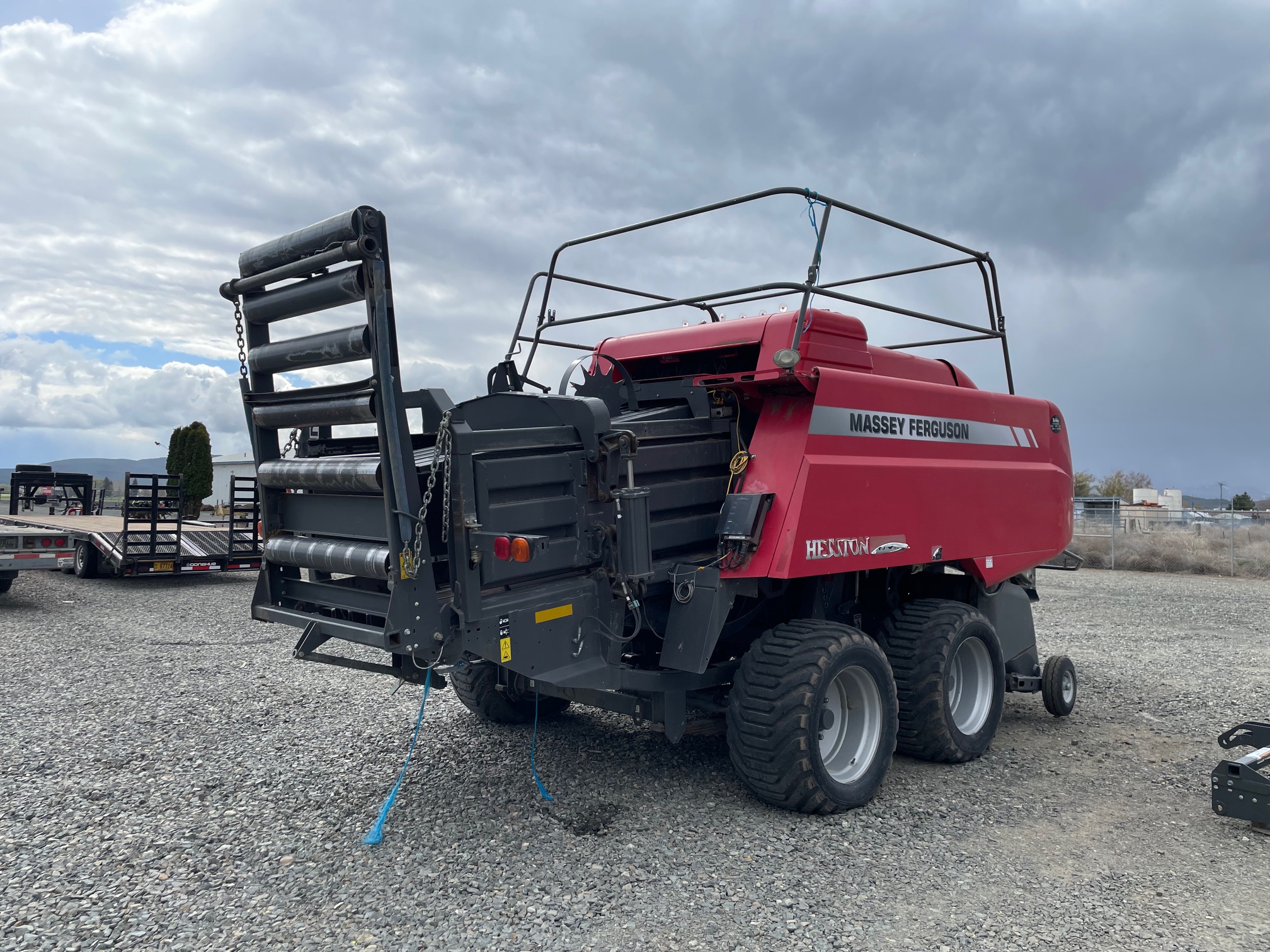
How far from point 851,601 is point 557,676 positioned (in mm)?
2037

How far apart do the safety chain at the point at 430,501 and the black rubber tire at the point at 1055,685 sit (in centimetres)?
464

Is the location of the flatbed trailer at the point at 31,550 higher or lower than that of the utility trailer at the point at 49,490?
lower

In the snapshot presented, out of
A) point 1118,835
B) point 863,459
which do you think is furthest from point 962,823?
point 863,459

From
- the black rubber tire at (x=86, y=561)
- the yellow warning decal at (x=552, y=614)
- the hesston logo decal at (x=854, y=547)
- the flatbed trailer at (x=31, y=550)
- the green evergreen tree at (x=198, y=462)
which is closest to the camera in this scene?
the yellow warning decal at (x=552, y=614)

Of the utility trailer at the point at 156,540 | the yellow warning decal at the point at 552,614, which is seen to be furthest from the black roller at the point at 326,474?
the utility trailer at the point at 156,540

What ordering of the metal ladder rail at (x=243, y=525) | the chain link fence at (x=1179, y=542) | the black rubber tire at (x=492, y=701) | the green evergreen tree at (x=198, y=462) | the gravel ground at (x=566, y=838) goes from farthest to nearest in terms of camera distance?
the green evergreen tree at (x=198, y=462)
the chain link fence at (x=1179, y=542)
the metal ladder rail at (x=243, y=525)
the black rubber tire at (x=492, y=701)
the gravel ground at (x=566, y=838)

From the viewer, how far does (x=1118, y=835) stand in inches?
172

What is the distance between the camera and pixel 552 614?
412 centimetres

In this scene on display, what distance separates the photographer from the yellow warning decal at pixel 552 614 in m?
4.06

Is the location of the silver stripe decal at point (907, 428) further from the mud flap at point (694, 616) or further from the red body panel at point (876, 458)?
the mud flap at point (694, 616)

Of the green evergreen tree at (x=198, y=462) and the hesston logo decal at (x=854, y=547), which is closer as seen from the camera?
the hesston logo decal at (x=854, y=547)

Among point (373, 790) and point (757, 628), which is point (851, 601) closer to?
point (757, 628)

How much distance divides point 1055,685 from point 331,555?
197 inches

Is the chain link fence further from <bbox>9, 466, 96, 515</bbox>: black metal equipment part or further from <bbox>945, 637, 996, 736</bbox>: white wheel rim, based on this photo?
<bbox>9, 466, 96, 515</bbox>: black metal equipment part
